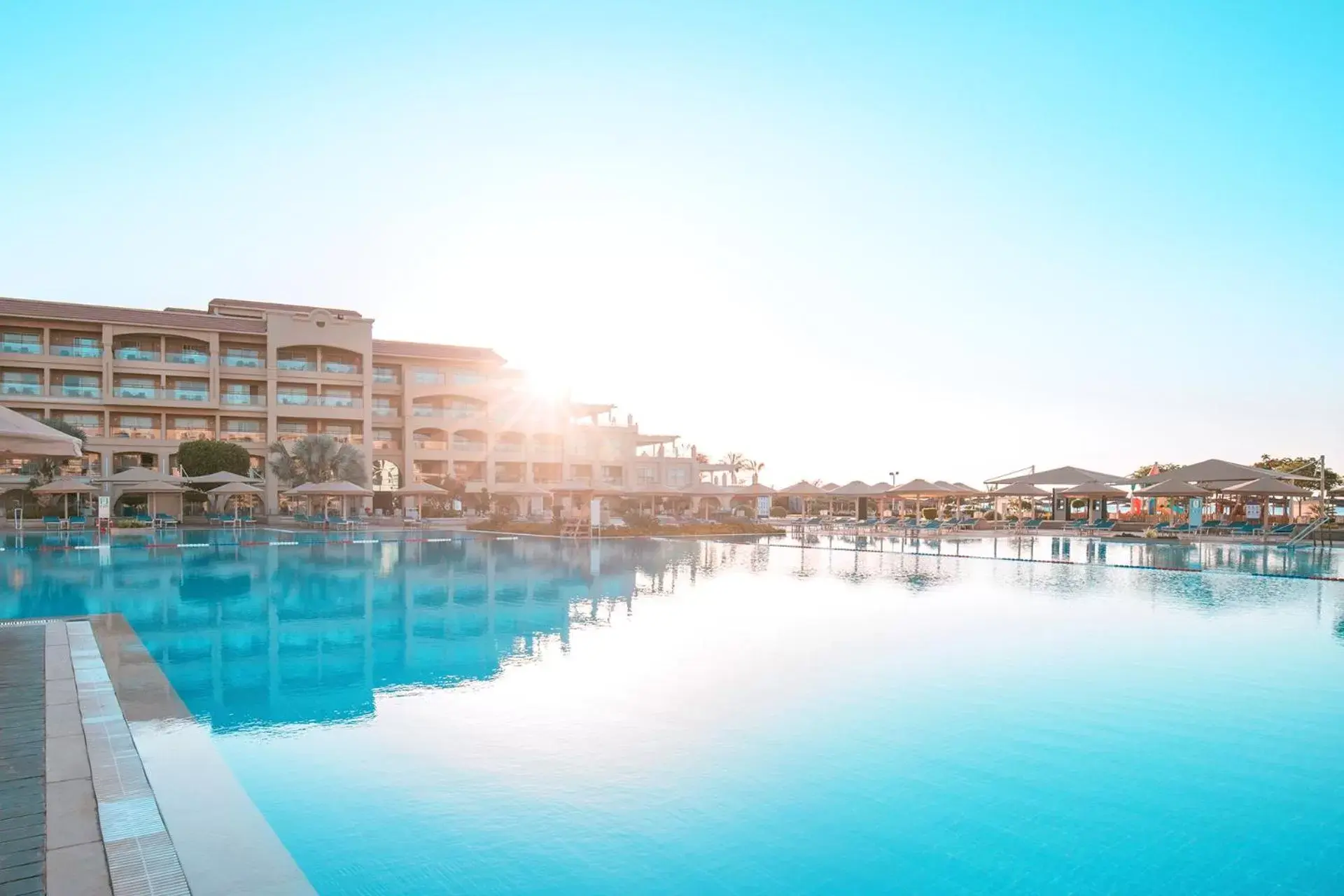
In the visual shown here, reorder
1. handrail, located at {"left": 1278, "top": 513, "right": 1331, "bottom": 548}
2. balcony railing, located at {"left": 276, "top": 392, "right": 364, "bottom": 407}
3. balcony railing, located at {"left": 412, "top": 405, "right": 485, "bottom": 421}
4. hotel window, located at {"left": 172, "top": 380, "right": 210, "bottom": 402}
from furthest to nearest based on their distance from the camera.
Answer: balcony railing, located at {"left": 412, "top": 405, "right": 485, "bottom": 421}, balcony railing, located at {"left": 276, "top": 392, "right": 364, "bottom": 407}, hotel window, located at {"left": 172, "top": 380, "right": 210, "bottom": 402}, handrail, located at {"left": 1278, "top": 513, "right": 1331, "bottom": 548}


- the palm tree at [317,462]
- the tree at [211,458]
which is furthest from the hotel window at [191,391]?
the palm tree at [317,462]

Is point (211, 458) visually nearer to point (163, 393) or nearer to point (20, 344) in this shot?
point (163, 393)

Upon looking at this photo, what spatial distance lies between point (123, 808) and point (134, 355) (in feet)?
146

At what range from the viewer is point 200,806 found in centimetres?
451

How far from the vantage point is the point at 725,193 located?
2148 centimetres

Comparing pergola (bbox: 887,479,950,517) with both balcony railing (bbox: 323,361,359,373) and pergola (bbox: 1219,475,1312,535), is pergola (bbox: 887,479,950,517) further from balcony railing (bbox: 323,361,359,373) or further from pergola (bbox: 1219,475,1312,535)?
balcony railing (bbox: 323,361,359,373)

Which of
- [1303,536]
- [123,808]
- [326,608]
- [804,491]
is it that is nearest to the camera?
[123,808]

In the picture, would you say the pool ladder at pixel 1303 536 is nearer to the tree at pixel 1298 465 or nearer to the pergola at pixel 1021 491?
the pergola at pixel 1021 491

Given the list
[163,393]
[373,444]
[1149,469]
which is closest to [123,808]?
[163,393]

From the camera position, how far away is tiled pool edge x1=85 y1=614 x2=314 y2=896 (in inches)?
144

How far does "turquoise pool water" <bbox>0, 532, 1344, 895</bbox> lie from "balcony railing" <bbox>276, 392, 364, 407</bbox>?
101 ft

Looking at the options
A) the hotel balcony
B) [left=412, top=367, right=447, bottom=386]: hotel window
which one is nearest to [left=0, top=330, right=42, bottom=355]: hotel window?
the hotel balcony

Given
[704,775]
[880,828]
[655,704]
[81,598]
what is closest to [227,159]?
[81,598]

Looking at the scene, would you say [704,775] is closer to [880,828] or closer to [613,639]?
[880,828]
